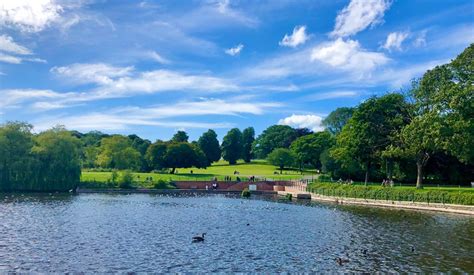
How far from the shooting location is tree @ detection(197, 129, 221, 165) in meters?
179

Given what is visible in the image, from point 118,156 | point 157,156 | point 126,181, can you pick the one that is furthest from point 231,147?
point 126,181

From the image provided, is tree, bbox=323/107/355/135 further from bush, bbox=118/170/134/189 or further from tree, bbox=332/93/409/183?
bush, bbox=118/170/134/189

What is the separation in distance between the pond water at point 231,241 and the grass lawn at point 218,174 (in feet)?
179

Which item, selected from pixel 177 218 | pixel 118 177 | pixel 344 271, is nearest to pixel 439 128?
pixel 177 218

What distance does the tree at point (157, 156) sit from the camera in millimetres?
136125

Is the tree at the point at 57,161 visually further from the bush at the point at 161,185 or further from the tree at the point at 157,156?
the tree at the point at 157,156

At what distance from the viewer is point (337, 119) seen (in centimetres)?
15675

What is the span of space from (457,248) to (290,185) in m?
74.3

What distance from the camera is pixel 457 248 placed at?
33.1m

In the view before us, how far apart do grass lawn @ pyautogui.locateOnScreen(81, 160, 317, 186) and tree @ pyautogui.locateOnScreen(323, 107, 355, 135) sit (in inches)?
680

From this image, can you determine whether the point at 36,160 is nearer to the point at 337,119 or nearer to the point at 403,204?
the point at 403,204

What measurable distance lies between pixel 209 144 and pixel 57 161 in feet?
310

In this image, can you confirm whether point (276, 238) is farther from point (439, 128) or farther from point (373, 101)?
point (373, 101)

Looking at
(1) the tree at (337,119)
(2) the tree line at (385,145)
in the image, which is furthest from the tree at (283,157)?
(2) the tree line at (385,145)
